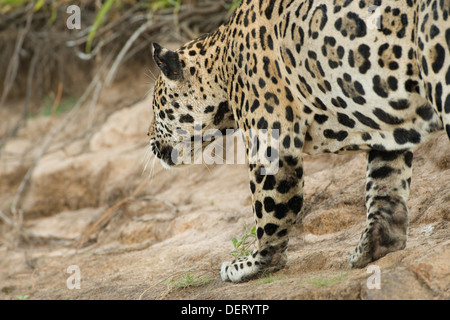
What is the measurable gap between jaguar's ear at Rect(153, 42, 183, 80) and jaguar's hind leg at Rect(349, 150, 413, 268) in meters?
1.48

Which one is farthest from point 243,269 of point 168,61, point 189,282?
point 168,61

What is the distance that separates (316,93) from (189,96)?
115 centimetres

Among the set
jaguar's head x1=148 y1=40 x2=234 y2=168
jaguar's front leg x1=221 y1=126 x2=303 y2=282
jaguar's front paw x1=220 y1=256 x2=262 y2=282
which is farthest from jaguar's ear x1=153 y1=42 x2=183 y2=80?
jaguar's front paw x1=220 y1=256 x2=262 y2=282

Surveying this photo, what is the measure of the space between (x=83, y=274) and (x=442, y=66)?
13.2 ft

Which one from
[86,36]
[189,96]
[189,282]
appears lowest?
[189,282]

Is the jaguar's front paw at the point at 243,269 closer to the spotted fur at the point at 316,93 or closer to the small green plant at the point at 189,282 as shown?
the spotted fur at the point at 316,93

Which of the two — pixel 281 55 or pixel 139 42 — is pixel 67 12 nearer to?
pixel 139 42

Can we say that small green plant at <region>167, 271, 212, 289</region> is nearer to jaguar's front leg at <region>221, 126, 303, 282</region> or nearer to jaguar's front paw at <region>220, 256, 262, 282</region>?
jaguar's front paw at <region>220, 256, 262, 282</region>

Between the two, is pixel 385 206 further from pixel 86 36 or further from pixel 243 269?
pixel 86 36

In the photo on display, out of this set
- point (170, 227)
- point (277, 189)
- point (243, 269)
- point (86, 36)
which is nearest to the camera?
point (277, 189)

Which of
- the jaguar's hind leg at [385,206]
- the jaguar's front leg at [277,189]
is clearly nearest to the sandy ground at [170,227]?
the jaguar's hind leg at [385,206]

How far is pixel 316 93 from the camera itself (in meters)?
3.66

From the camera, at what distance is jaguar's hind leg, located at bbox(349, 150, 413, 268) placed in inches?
151

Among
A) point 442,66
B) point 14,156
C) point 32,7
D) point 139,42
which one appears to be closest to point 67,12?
point 32,7
